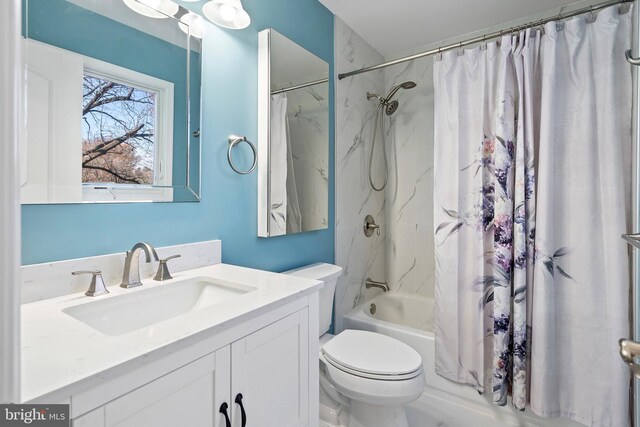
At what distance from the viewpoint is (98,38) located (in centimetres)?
101

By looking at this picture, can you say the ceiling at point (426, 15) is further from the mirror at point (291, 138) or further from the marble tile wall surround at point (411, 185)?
the mirror at point (291, 138)

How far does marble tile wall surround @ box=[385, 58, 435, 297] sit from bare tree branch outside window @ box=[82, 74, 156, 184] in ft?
6.41

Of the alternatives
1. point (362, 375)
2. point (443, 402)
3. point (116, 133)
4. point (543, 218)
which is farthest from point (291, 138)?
point (443, 402)

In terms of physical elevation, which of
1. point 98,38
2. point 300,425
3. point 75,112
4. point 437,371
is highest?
point 98,38

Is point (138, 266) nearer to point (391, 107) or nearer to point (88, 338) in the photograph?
point (88, 338)

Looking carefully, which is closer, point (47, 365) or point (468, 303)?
point (47, 365)

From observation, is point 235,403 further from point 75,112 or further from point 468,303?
point 468,303

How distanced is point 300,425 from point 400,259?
1807 mm

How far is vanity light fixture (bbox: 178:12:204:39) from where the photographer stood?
123 centimetres

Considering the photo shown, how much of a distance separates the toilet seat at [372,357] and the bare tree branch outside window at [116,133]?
3.70 ft

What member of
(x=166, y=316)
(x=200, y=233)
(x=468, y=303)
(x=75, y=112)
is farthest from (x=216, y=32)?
(x=468, y=303)

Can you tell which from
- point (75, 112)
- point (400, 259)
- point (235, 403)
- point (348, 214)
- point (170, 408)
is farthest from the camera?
point (400, 259)

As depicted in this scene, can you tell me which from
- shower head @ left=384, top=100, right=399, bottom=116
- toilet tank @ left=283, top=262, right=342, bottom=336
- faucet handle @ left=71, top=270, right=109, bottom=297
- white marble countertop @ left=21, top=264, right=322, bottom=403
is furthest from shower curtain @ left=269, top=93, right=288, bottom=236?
shower head @ left=384, top=100, right=399, bottom=116

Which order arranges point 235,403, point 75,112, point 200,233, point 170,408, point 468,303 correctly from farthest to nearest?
Result: point 468,303
point 200,233
point 75,112
point 235,403
point 170,408
